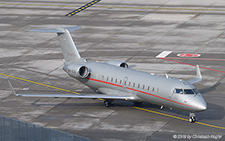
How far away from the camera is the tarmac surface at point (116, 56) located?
131 feet

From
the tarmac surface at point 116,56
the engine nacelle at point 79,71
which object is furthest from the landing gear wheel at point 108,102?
the engine nacelle at point 79,71

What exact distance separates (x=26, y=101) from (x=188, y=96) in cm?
1384

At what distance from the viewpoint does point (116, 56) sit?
192 ft

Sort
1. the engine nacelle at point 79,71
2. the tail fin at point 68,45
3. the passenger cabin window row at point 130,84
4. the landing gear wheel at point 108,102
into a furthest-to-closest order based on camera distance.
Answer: the tail fin at point 68,45 → the engine nacelle at point 79,71 → the landing gear wheel at point 108,102 → the passenger cabin window row at point 130,84

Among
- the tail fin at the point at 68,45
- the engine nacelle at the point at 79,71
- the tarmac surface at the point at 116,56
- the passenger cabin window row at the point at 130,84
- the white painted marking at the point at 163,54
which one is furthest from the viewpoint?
the white painted marking at the point at 163,54

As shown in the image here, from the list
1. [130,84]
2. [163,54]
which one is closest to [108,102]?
[130,84]

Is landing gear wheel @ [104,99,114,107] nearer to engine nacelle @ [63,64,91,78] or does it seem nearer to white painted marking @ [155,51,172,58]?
engine nacelle @ [63,64,91,78]

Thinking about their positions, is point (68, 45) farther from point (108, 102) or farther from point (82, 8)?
point (82, 8)

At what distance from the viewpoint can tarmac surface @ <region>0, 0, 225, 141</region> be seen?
1566 inches

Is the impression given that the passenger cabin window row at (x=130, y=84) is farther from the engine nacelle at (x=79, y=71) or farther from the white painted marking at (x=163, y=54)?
the white painted marking at (x=163, y=54)

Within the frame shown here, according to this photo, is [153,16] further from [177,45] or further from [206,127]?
[206,127]

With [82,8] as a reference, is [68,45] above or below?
above

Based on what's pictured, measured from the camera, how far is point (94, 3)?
83.5 m

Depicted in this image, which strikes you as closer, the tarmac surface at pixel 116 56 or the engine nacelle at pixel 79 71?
the tarmac surface at pixel 116 56
